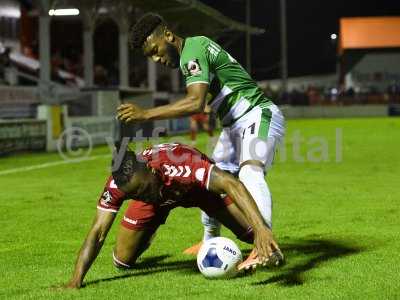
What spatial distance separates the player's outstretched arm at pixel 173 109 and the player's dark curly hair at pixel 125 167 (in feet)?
1.50

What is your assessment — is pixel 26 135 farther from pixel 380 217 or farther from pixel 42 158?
pixel 380 217

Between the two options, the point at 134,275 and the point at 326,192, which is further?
the point at 326,192

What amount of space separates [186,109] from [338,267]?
191 centimetres

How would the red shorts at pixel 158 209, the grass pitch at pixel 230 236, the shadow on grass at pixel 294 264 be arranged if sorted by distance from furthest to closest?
1. the red shorts at pixel 158 209
2. the shadow on grass at pixel 294 264
3. the grass pitch at pixel 230 236

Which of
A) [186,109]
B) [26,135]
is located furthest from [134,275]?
[26,135]

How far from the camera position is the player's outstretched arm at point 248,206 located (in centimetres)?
526

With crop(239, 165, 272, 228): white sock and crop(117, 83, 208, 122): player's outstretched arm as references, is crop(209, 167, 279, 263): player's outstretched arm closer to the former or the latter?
crop(239, 165, 272, 228): white sock

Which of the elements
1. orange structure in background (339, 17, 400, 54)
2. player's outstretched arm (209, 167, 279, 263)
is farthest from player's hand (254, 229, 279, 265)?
orange structure in background (339, 17, 400, 54)

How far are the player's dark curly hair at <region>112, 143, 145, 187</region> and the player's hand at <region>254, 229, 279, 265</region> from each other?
107 cm

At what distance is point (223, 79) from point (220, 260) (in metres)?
1.45

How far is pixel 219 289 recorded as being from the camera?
18.5 ft

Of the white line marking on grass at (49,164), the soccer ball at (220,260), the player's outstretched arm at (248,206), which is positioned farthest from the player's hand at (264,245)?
the white line marking on grass at (49,164)

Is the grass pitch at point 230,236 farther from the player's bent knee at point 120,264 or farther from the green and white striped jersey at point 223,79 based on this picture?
the green and white striped jersey at point 223,79

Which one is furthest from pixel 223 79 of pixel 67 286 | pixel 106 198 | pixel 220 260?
pixel 67 286
